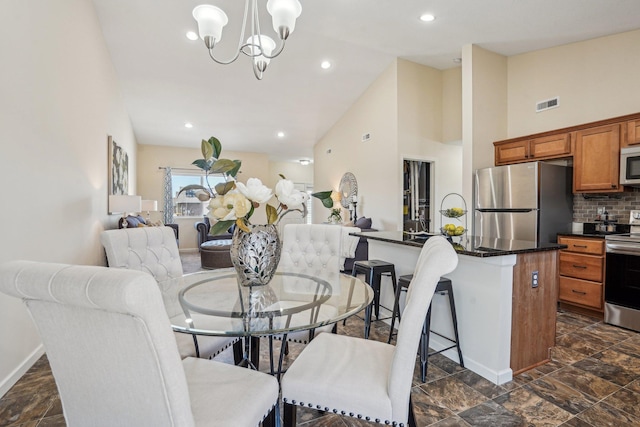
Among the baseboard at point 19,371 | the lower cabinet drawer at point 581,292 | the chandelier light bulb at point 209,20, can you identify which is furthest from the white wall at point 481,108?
the baseboard at point 19,371

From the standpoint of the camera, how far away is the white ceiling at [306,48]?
3.59 meters

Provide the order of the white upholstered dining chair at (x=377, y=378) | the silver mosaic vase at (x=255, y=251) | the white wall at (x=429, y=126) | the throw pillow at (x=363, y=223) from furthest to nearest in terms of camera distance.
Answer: the throw pillow at (x=363, y=223), the white wall at (x=429, y=126), the silver mosaic vase at (x=255, y=251), the white upholstered dining chair at (x=377, y=378)

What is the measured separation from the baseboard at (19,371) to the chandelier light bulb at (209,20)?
→ 2.69 meters

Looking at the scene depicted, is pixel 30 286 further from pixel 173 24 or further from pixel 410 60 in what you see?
pixel 410 60

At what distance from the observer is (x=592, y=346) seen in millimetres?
2562

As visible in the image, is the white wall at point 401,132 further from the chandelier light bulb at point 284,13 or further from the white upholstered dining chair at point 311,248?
the chandelier light bulb at point 284,13

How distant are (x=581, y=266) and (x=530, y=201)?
84 cm

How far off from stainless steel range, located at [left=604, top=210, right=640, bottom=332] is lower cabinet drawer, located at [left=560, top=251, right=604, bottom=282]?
0.09 m

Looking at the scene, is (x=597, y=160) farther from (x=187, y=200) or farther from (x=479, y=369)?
(x=187, y=200)

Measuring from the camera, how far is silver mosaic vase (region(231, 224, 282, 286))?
63.8 inches

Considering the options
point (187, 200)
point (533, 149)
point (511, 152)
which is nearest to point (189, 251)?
point (187, 200)

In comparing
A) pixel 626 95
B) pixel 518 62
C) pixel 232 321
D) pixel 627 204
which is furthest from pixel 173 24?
pixel 627 204

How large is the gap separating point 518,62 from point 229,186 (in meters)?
4.96

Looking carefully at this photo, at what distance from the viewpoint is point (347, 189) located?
7.05 m
